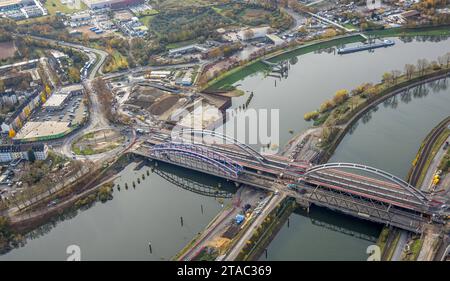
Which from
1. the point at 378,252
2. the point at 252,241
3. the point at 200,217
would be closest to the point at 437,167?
the point at 378,252

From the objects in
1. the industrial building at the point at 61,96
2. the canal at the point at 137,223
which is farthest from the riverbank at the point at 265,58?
the canal at the point at 137,223

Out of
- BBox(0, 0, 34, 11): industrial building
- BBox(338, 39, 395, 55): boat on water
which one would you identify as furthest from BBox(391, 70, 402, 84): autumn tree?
BBox(0, 0, 34, 11): industrial building

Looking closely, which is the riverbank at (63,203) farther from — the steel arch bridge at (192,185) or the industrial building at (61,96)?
the industrial building at (61,96)

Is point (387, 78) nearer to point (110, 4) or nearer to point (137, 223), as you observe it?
point (137, 223)

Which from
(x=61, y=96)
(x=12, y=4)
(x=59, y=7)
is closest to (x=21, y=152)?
(x=61, y=96)

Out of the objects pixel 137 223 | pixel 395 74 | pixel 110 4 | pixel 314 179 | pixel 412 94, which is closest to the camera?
pixel 137 223
